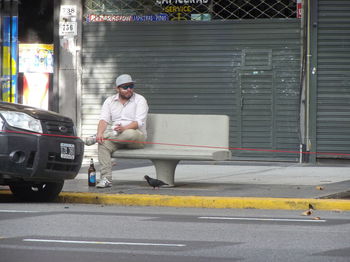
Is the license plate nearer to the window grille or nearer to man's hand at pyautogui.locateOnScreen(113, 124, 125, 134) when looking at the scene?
man's hand at pyautogui.locateOnScreen(113, 124, 125, 134)

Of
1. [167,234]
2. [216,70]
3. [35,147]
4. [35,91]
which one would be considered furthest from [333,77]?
[167,234]

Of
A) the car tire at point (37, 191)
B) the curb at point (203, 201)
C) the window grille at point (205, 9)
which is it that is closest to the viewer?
the curb at point (203, 201)

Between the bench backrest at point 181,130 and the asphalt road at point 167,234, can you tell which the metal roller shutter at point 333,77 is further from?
the asphalt road at point 167,234

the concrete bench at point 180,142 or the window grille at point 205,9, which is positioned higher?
the window grille at point 205,9

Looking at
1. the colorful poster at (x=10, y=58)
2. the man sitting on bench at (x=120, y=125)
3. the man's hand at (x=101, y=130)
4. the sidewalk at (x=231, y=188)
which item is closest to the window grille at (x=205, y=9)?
the colorful poster at (x=10, y=58)

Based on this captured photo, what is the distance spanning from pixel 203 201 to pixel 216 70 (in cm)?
652

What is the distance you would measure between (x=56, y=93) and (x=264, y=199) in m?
8.32

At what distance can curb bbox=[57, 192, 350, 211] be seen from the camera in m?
10.6

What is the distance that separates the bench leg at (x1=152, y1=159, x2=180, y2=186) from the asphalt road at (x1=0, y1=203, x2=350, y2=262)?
1.58 m

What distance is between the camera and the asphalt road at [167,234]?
6.98m

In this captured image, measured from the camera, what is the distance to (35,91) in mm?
18500

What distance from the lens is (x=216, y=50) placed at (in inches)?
677

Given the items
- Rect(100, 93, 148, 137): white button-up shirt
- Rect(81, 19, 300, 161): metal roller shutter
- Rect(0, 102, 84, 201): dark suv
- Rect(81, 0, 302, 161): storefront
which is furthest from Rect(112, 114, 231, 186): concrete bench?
Rect(81, 0, 302, 161): storefront

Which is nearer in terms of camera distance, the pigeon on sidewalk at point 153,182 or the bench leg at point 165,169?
the pigeon on sidewalk at point 153,182
